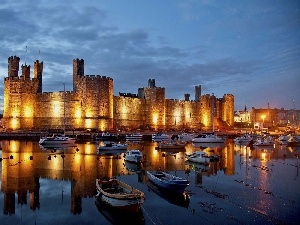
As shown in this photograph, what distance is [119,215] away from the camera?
1227 cm

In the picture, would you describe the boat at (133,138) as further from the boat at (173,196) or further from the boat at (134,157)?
the boat at (173,196)

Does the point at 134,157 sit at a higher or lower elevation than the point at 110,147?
lower

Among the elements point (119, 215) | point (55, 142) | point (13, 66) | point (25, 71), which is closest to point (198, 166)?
point (119, 215)

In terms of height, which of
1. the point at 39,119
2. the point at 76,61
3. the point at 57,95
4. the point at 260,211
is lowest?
the point at 260,211

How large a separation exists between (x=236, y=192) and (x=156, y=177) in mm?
3908

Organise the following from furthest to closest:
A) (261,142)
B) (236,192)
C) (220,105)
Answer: (220,105), (261,142), (236,192)

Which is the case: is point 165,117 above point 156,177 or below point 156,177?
above

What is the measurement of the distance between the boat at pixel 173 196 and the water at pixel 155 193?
4 centimetres

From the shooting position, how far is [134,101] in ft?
180

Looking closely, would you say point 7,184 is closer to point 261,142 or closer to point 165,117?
point 261,142

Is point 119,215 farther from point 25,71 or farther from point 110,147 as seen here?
point 25,71

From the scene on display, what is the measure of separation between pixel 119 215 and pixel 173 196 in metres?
3.56

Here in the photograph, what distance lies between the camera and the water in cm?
1222

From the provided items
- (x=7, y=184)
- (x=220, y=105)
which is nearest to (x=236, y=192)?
(x=7, y=184)
